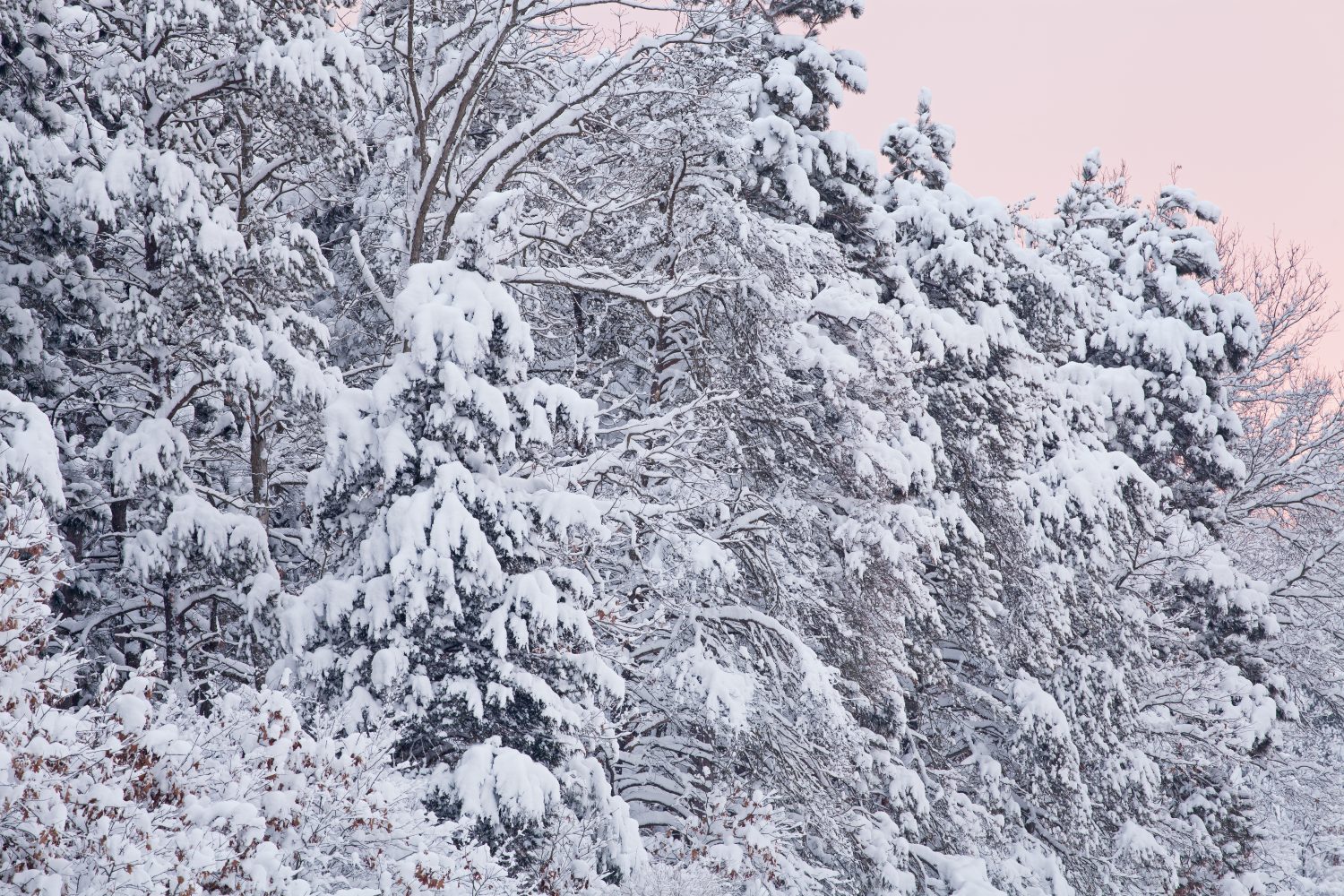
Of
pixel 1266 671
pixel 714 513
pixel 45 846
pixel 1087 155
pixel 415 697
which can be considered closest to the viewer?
pixel 45 846

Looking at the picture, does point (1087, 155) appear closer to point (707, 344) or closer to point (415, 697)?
point (707, 344)

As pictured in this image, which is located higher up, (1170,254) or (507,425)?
(1170,254)

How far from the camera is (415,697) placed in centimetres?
866

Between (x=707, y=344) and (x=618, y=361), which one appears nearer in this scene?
(x=707, y=344)

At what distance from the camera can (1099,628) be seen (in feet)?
54.7

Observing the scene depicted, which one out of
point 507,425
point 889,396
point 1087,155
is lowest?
point 507,425

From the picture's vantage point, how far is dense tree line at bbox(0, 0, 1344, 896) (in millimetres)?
8273

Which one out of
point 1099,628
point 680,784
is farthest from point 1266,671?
point 680,784

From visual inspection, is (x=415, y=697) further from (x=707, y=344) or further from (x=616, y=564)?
(x=707, y=344)

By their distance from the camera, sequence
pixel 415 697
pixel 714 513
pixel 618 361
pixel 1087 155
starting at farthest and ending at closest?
pixel 1087 155, pixel 618 361, pixel 714 513, pixel 415 697

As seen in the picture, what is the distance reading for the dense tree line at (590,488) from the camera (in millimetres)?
8273

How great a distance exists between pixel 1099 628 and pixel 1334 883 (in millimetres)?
11670

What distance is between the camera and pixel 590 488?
11.3 m

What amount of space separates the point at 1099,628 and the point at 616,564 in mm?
7950
